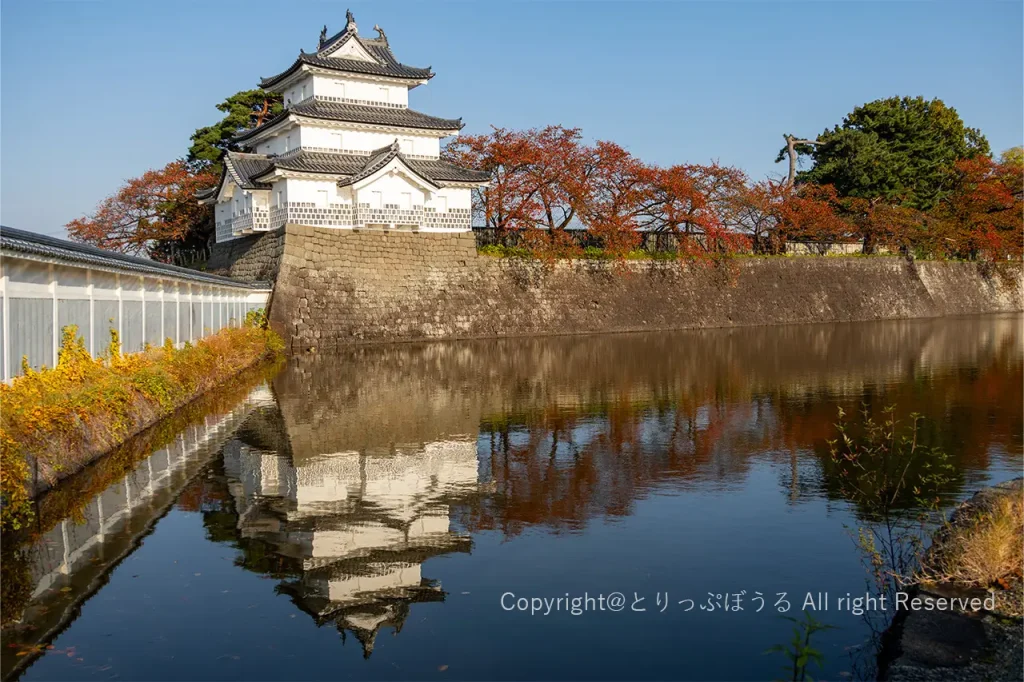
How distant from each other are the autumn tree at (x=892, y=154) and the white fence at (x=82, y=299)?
43180 millimetres

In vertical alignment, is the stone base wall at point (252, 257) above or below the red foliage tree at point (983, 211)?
below

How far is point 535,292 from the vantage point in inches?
1540

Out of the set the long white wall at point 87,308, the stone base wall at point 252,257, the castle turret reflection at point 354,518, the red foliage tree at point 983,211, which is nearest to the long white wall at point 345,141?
the stone base wall at point 252,257

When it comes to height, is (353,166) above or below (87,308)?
above

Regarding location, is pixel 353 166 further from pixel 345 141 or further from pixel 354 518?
pixel 354 518

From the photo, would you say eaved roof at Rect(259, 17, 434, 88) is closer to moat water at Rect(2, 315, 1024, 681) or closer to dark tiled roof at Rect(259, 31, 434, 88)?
dark tiled roof at Rect(259, 31, 434, 88)

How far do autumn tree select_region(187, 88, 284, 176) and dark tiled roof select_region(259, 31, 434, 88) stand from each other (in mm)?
8865

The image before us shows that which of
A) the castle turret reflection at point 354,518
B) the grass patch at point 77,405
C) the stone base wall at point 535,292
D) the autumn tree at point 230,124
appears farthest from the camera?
the autumn tree at point 230,124

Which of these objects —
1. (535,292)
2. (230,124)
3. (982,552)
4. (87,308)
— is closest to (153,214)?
(230,124)

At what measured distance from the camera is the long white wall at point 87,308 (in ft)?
37.0

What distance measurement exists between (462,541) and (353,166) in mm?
28744

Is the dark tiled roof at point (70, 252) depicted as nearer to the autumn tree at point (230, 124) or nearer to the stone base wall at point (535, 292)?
the stone base wall at point (535, 292)

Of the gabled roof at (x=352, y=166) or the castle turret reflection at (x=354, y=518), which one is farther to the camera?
the gabled roof at (x=352, y=166)

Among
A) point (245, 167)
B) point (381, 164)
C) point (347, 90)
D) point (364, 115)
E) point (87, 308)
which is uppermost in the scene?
point (347, 90)
